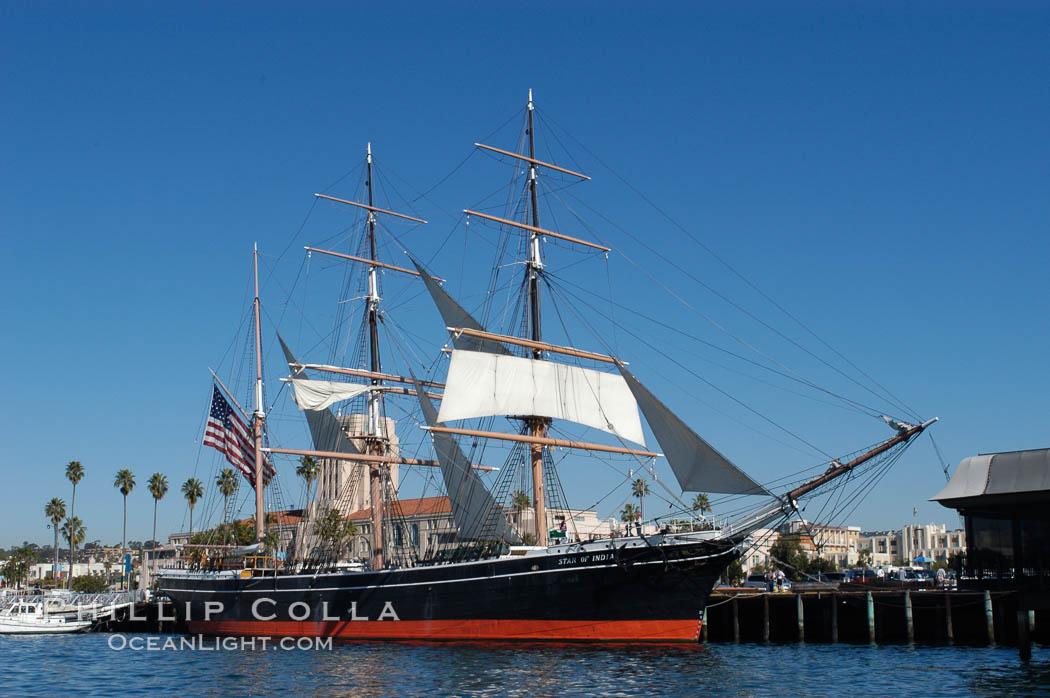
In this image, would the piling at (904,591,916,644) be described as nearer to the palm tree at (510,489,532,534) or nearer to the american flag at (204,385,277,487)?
the palm tree at (510,489,532,534)

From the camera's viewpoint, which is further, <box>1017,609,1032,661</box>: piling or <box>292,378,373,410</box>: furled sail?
<box>292,378,373,410</box>: furled sail

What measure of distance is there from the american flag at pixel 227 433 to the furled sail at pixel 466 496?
12.0 meters

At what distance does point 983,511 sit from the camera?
112 ft

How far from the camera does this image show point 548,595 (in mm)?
40344

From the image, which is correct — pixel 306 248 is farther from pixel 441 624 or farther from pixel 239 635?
pixel 441 624

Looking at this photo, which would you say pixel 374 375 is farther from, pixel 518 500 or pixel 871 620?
pixel 871 620

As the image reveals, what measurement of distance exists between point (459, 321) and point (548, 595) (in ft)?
54.1

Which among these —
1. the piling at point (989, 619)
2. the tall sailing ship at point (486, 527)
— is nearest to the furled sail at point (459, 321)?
the tall sailing ship at point (486, 527)

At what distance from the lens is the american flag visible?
57406 millimetres

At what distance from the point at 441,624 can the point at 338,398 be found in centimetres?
2178

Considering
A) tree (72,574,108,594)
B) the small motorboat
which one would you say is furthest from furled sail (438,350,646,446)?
tree (72,574,108,594)

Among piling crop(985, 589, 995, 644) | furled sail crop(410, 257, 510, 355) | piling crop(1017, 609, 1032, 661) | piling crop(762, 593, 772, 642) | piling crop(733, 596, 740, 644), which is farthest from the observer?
furled sail crop(410, 257, 510, 355)

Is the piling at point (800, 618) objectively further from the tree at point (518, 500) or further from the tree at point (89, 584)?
the tree at point (89, 584)

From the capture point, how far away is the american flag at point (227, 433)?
57406mm
